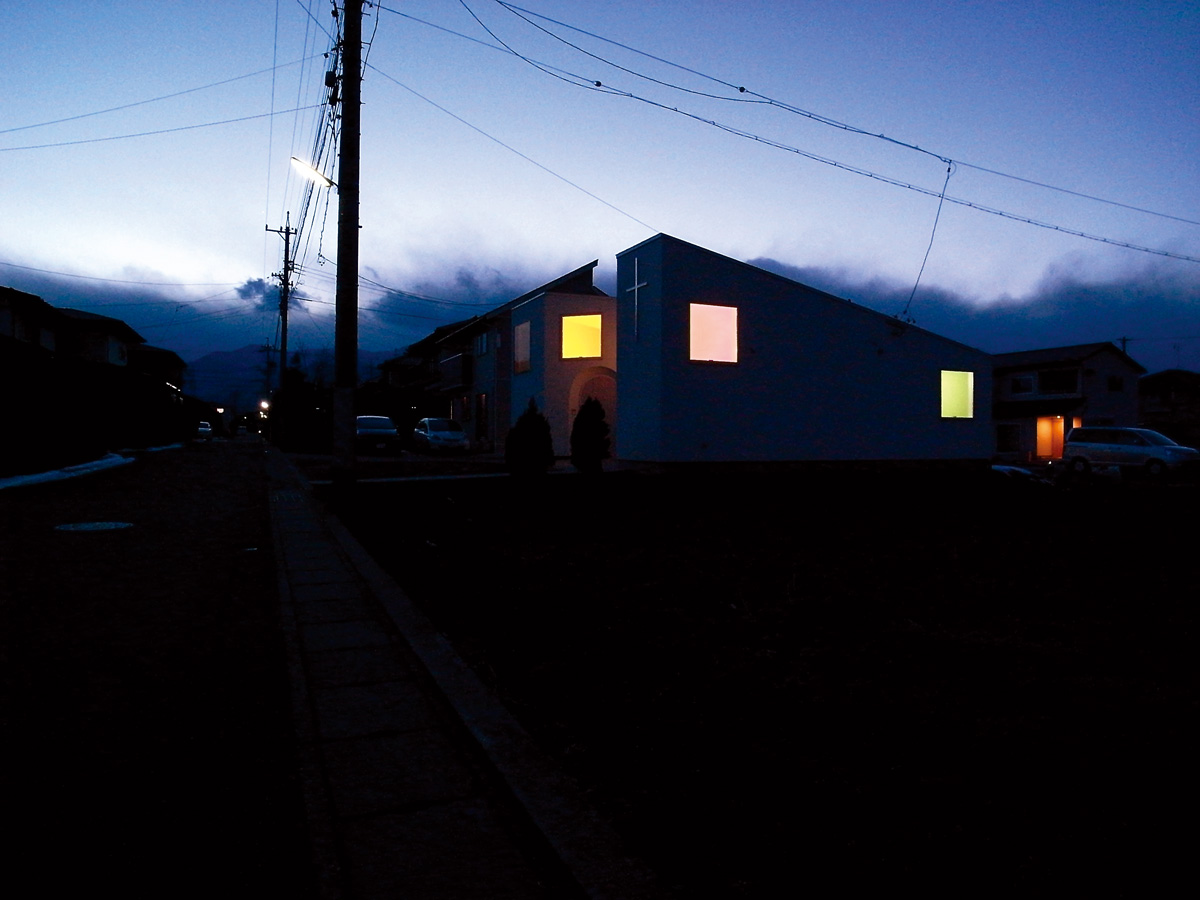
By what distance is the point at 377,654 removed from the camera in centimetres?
478

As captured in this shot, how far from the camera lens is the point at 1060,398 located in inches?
1715

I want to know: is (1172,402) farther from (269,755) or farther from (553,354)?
(269,755)

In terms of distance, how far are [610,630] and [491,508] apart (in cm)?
731

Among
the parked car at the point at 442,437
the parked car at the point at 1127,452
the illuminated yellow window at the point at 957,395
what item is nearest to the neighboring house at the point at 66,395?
the parked car at the point at 442,437

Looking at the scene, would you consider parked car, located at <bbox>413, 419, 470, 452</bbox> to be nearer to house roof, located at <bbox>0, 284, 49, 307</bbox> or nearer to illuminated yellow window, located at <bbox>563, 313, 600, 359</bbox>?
illuminated yellow window, located at <bbox>563, 313, 600, 359</bbox>

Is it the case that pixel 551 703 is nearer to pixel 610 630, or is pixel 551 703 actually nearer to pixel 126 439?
pixel 610 630

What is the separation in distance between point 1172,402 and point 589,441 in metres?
53.5

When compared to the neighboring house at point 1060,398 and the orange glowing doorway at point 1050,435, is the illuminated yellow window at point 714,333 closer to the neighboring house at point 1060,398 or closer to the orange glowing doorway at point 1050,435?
the neighboring house at point 1060,398

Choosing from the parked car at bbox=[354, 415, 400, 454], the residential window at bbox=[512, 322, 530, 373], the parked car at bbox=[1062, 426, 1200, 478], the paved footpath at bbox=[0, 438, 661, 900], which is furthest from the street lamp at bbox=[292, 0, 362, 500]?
the parked car at bbox=[1062, 426, 1200, 478]

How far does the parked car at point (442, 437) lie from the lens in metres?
32.2

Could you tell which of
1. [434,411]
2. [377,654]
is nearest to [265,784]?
[377,654]

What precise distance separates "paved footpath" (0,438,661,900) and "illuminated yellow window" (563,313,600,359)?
17946mm

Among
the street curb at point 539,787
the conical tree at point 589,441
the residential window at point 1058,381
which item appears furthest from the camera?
the residential window at point 1058,381

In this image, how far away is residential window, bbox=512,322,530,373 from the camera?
25.9 meters
